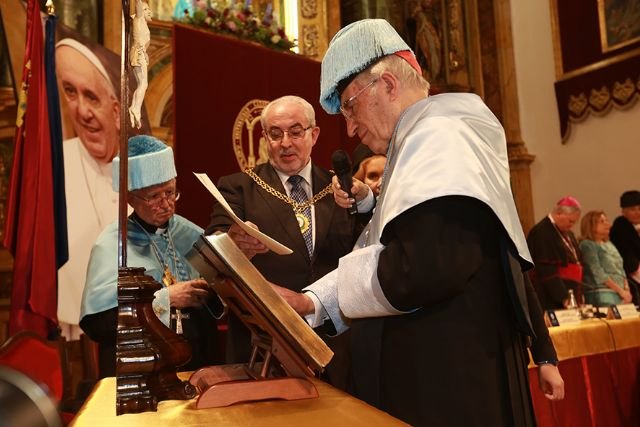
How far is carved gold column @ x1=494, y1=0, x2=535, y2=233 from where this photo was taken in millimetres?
10727

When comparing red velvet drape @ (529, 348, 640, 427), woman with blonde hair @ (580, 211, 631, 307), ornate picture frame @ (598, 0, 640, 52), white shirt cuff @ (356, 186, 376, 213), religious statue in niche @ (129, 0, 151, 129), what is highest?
ornate picture frame @ (598, 0, 640, 52)

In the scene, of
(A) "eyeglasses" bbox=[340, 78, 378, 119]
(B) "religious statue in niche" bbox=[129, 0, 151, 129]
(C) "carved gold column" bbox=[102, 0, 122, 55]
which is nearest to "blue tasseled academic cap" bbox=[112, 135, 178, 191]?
(B) "religious statue in niche" bbox=[129, 0, 151, 129]

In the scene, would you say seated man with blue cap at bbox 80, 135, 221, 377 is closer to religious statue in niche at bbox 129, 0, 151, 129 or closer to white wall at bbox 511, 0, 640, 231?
religious statue in niche at bbox 129, 0, 151, 129

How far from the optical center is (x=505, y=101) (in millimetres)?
11023

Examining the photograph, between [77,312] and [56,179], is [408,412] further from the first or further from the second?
[77,312]

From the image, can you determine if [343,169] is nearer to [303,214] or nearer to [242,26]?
[303,214]

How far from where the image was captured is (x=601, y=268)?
724 centimetres

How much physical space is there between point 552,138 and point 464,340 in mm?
9948

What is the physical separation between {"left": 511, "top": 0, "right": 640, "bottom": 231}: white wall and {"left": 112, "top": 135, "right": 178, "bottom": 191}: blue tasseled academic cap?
28.0ft

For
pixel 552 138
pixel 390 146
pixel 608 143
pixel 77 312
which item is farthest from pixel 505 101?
pixel 390 146

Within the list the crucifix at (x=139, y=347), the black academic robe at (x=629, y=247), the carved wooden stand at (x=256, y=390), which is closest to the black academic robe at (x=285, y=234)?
the crucifix at (x=139, y=347)

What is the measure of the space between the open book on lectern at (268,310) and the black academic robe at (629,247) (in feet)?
25.0

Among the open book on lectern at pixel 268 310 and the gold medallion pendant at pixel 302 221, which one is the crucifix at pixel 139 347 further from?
the gold medallion pendant at pixel 302 221

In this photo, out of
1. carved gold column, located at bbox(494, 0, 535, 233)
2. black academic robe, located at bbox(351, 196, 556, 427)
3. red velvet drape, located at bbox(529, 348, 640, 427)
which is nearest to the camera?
black academic robe, located at bbox(351, 196, 556, 427)
